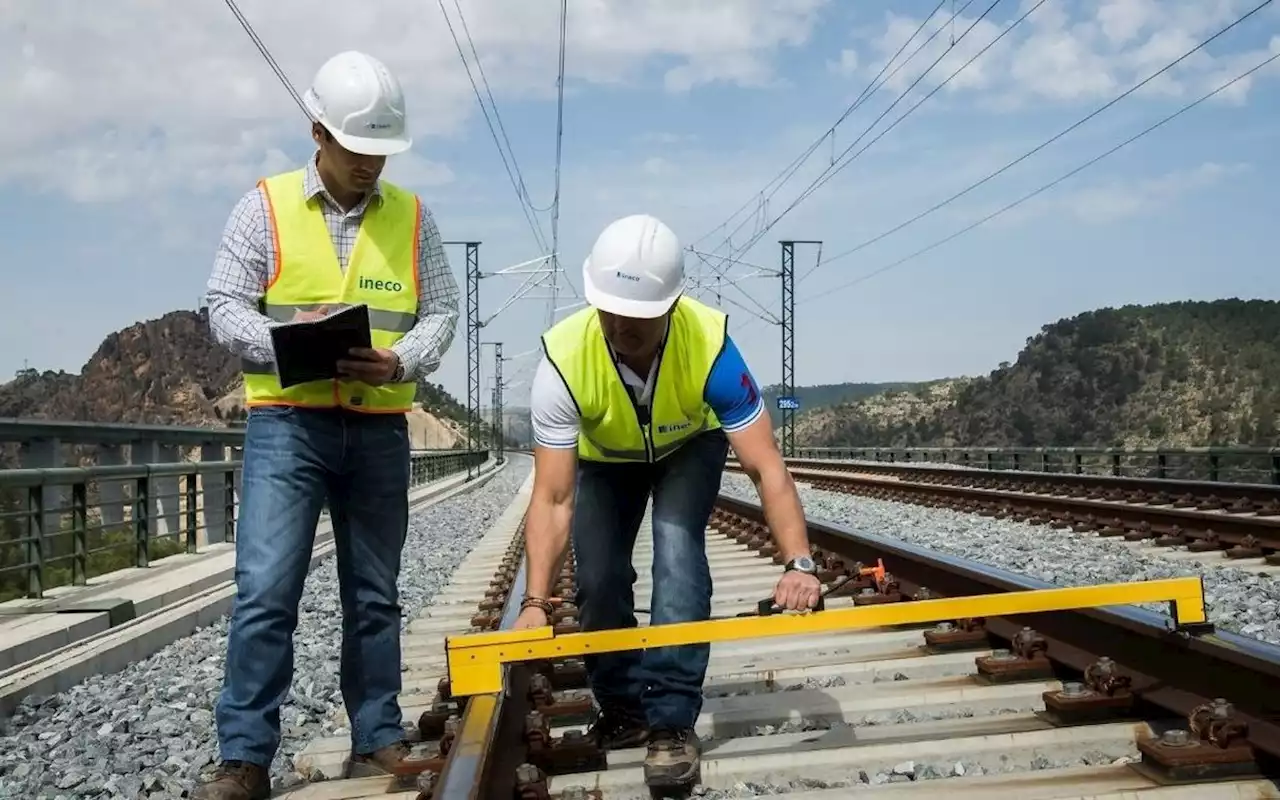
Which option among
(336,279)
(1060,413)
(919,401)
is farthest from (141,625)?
(919,401)

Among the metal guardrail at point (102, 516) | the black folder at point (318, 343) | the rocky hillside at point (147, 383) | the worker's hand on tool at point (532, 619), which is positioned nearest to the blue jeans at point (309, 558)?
the black folder at point (318, 343)

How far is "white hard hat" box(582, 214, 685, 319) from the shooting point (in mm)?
3611

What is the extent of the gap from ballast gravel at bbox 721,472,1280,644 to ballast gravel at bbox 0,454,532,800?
318 cm

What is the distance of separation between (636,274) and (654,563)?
3.12 feet

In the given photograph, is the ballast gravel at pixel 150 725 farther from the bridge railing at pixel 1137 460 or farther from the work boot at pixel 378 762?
the bridge railing at pixel 1137 460

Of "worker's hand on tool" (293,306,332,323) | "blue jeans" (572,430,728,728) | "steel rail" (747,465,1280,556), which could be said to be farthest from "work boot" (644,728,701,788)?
"steel rail" (747,465,1280,556)

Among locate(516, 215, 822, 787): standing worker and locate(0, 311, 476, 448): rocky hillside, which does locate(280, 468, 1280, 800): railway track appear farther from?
locate(0, 311, 476, 448): rocky hillside

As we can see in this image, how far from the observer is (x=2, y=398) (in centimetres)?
7819

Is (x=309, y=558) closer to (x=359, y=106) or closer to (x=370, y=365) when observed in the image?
(x=370, y=365)

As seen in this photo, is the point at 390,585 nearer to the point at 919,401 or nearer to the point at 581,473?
the point at 581,473

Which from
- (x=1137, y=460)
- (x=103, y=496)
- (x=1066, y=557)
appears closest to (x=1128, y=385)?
(x=1137, y=460)

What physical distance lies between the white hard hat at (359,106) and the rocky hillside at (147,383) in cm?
7376

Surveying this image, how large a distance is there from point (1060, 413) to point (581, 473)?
2817 inches

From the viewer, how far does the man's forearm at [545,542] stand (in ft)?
12.4
